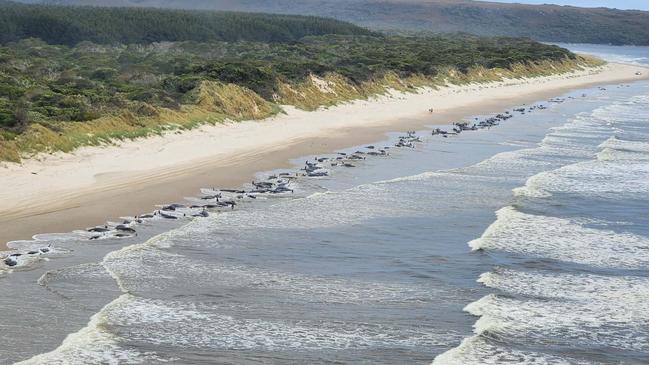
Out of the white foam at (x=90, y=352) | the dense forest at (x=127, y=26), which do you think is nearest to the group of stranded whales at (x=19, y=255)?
the white foam at (x=90, y=352)

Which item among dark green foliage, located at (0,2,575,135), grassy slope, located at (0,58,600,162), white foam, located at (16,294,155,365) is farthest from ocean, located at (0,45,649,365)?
dark green foliage, located at (0,2,575,135)

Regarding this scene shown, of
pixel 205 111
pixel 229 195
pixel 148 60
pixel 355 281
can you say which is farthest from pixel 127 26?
pixel 355 281

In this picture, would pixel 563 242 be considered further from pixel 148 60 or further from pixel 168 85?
pixel 148 60

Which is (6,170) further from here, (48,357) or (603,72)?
(603,72)

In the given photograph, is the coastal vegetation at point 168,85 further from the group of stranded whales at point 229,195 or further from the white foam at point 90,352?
the white foam at point 90,352

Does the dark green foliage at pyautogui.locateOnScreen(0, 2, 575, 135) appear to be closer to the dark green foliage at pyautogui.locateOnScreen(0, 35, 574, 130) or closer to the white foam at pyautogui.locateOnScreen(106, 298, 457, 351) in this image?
the dark green foliage at pyautogui.locateOnScreen(0, 35, 574, 130)

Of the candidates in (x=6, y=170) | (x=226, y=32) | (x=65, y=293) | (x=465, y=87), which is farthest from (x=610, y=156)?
(x=226, y=32)
